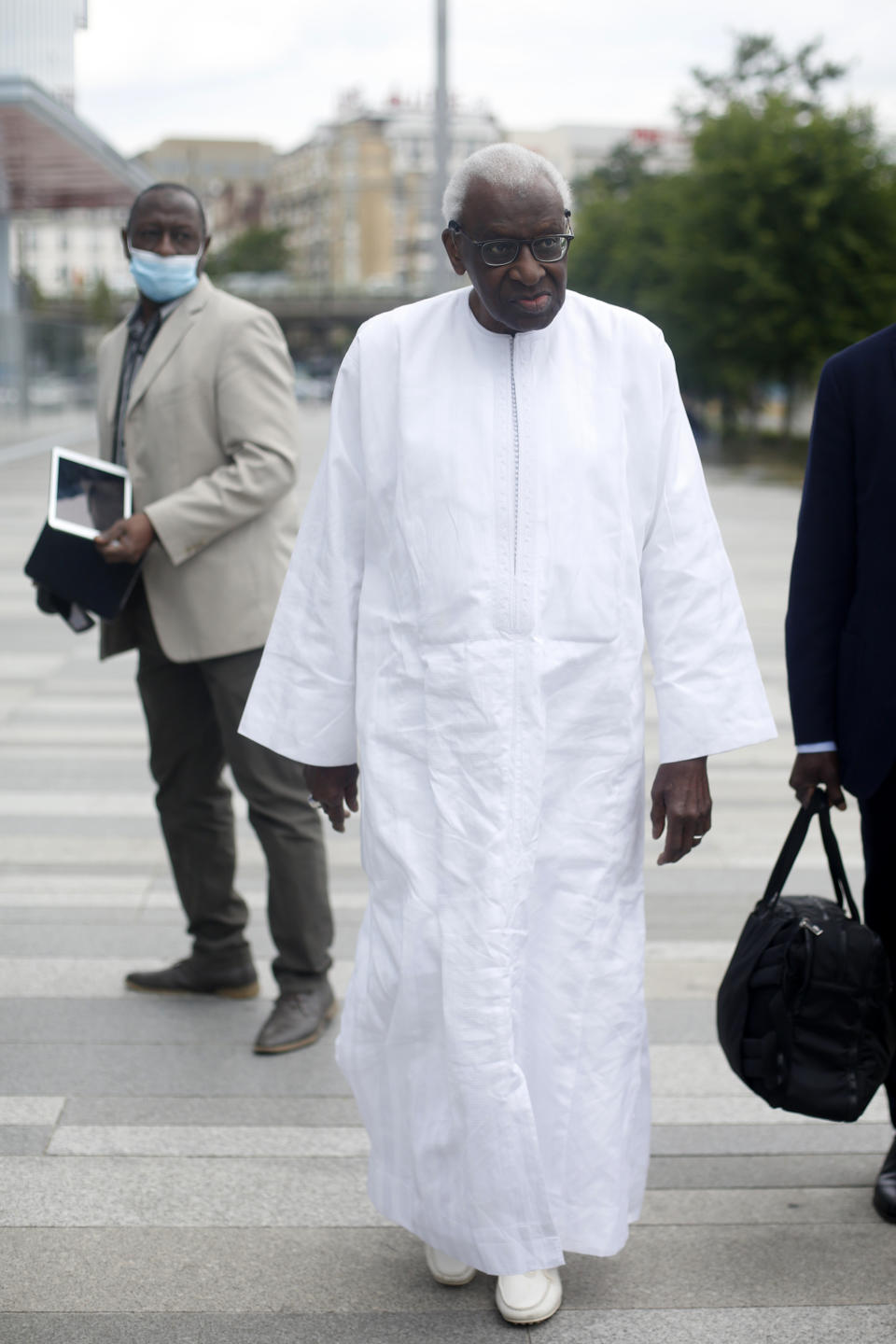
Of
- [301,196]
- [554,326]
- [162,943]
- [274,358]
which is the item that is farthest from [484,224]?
[301,196]

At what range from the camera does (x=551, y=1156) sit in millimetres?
2732

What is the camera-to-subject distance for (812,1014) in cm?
286

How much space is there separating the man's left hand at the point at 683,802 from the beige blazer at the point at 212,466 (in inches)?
55.3

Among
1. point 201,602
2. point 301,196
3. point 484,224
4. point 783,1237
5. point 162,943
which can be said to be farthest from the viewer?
point 301,196

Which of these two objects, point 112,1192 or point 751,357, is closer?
point 112,1192

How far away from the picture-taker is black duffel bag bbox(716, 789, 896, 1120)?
2863mm

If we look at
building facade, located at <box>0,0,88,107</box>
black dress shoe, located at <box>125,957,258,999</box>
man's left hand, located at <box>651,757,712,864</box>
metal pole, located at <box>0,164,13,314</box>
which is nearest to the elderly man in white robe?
man's left hand, located at <box>651,757,712,864</box>

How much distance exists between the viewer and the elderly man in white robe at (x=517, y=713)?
2654mm

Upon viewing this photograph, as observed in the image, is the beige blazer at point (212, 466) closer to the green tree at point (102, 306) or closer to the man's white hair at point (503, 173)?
the man's white hair at point (503, 173)

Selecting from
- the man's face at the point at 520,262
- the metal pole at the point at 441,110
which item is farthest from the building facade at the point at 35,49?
the man's face at the point at 520,262

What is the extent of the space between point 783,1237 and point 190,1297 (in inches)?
42.4

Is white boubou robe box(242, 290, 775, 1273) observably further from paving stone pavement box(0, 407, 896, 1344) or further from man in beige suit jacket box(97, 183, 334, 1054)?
man in beige suit jacket box(97, 183, 334, 1054)

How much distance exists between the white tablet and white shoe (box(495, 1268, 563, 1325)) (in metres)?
1.95

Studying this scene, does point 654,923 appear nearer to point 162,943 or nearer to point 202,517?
point 162,943
